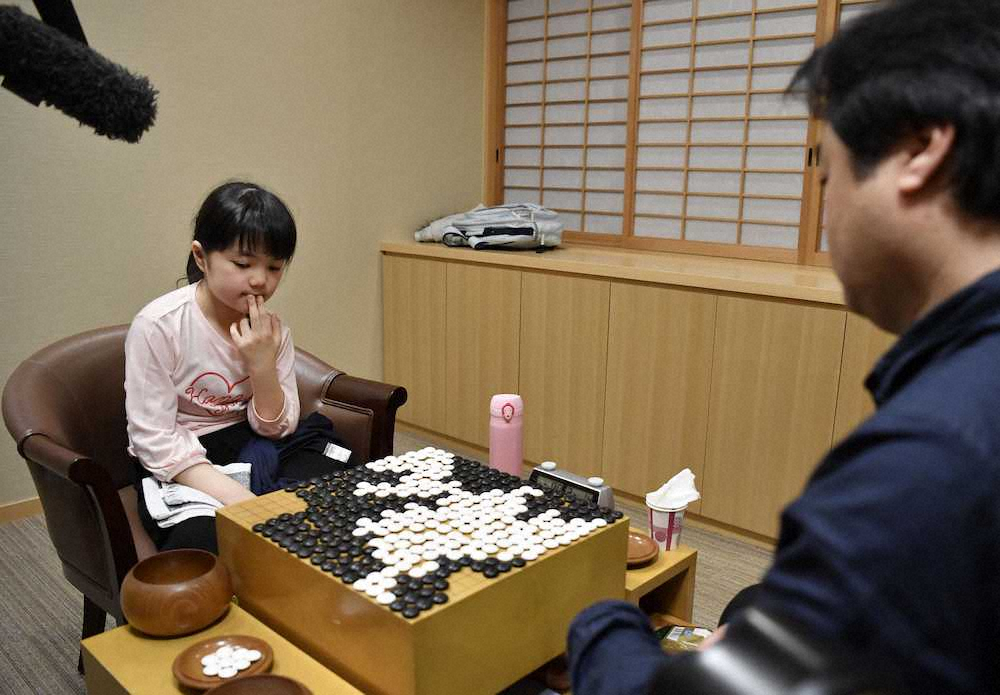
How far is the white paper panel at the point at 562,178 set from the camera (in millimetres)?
3730

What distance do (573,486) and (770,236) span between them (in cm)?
197

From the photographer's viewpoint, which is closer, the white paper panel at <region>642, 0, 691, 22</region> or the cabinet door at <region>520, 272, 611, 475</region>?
the cabinet door at <region>520, 272, 611, 475</region>

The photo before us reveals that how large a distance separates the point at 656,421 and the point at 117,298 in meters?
1.94

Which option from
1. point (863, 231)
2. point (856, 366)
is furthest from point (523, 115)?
point (863, 231)

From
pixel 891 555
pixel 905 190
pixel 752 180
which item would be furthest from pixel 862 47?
pixel 752 180

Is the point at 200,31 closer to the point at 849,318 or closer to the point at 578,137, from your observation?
the point at 578,137

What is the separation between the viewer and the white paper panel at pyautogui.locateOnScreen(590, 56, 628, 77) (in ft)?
11.4

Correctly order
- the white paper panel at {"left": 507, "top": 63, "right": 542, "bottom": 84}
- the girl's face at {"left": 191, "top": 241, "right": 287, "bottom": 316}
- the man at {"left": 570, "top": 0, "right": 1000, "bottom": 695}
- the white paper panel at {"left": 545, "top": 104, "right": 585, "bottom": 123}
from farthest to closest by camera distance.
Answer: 1. the white paper panel at {"left": 507, "top": 63, "right": 542, "bottom": 84}
2. the white paper panel at {"left": 545, "top": 104, "right": 585, "bottom": 123}
3. the girl's face at {"left": 191, "top": 241, "right": 287, "bottom": 316}
4. the man at {"left": 570, "top": 0, "right": 1000, "bottom": 695}

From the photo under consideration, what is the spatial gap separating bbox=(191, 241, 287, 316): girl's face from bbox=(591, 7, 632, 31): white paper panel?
225cm

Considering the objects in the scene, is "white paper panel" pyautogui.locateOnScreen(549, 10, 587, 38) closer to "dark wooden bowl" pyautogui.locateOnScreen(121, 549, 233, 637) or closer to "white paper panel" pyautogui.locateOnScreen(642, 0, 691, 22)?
"white paper panel" pyautogui.locateOnScreen(642, 0, 691, 22)

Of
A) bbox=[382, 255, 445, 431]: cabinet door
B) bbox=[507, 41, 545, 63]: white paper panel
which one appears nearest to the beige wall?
bbox=[382, 255, 445, 431]: cabinet door

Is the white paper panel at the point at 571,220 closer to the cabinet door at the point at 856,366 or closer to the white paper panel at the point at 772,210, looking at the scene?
the white paper panel at the point at 772,210

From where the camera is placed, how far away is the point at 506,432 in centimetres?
189

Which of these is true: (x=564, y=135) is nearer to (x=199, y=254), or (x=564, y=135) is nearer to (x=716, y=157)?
(x=716, y=157)
